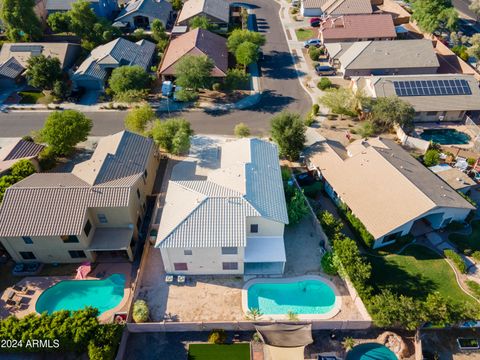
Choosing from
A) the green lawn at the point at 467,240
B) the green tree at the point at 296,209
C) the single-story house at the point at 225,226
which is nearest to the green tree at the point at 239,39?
the single-story house at the point at 225,226

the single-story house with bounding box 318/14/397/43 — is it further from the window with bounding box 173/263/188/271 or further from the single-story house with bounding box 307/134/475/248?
the window with bounding box 173/263/188/271

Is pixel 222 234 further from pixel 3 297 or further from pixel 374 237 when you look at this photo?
pixel 3 297

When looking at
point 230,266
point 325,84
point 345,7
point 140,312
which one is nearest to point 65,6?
point 325,84

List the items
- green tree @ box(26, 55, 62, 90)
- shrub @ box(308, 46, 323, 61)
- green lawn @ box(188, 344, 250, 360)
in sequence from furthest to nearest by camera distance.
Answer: shrub @ box(308, 46, 323, 61)
green tree @ box(26, 55, 62, 90)
green lawn @ box(188, 344, 250, 360)

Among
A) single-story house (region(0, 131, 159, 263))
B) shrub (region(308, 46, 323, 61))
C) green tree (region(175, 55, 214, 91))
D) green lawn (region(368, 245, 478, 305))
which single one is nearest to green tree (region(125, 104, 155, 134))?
green tree (region(175, 55, 214, 91))

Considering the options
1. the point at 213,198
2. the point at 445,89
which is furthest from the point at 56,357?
the point at 445,89
